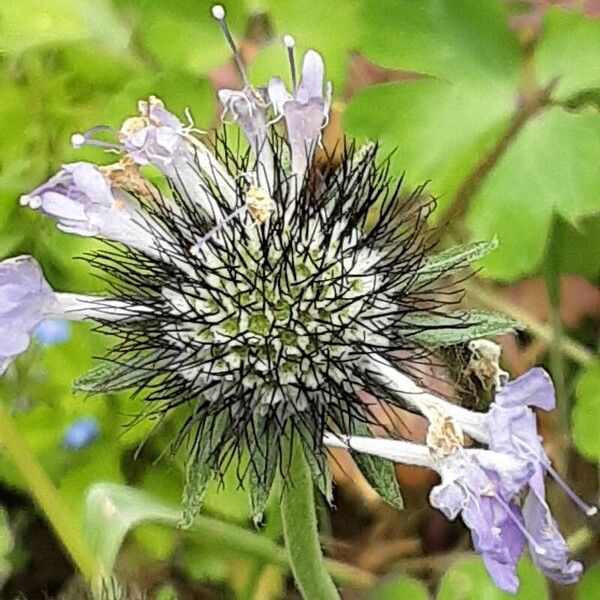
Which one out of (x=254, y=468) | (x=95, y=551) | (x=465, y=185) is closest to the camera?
(x=254, y=468)

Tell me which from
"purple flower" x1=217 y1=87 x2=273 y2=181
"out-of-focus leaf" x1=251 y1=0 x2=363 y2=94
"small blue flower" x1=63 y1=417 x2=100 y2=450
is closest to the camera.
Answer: "purple flower" x1=217 y1=87 x2=273 y2=181

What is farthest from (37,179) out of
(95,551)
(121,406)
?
(95,551)

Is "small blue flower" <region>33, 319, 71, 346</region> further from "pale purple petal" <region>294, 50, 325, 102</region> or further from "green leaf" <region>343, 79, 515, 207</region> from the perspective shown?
"pale purple petal" <region>294, 50, 325, 102</region>

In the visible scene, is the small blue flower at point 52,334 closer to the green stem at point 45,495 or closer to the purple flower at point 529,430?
the green stem at point 45,495

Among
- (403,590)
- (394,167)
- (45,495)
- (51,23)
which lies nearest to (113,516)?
(45,495)

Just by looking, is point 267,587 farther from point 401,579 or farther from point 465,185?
point 465,185

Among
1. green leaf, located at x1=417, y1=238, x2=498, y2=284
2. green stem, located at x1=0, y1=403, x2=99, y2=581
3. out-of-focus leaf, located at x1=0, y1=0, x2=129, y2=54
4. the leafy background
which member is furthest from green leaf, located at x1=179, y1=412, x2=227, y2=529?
out-of-focus leaf, located at x1=0, y1=0, x2=129, y2=54
